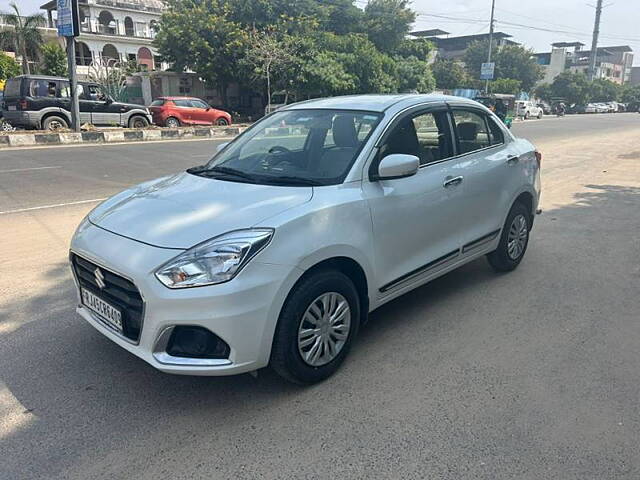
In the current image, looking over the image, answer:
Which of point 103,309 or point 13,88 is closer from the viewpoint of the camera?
point 103,309

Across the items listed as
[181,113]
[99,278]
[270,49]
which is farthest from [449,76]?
[99,278]

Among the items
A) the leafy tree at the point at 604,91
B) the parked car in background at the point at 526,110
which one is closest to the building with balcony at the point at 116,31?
the parked car in background at the point at 526,110

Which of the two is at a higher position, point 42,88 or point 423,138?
point 42,88

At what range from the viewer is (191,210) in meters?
3.12

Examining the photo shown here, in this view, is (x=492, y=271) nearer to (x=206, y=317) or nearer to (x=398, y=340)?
(x=398, y=340)

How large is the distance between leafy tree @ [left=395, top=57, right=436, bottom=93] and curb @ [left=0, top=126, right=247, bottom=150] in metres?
20.3

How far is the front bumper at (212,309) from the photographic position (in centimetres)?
269

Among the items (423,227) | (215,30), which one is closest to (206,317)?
(423,227)

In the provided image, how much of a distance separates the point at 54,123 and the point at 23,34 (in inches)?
1335

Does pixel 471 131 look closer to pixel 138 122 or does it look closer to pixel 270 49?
pixel 138 122

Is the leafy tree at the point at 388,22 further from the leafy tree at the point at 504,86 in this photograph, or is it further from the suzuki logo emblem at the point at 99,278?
the suzuki logo emblem at the point at 99,278

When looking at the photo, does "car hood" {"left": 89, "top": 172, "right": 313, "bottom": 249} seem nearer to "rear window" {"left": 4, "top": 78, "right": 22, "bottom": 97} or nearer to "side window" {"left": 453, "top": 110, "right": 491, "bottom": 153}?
"side window" {"left": 453, "top": 110, "right": 491, "bottom": 153}

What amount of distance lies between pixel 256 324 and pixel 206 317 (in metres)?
0.26

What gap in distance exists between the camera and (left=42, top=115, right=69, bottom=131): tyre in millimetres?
18125
